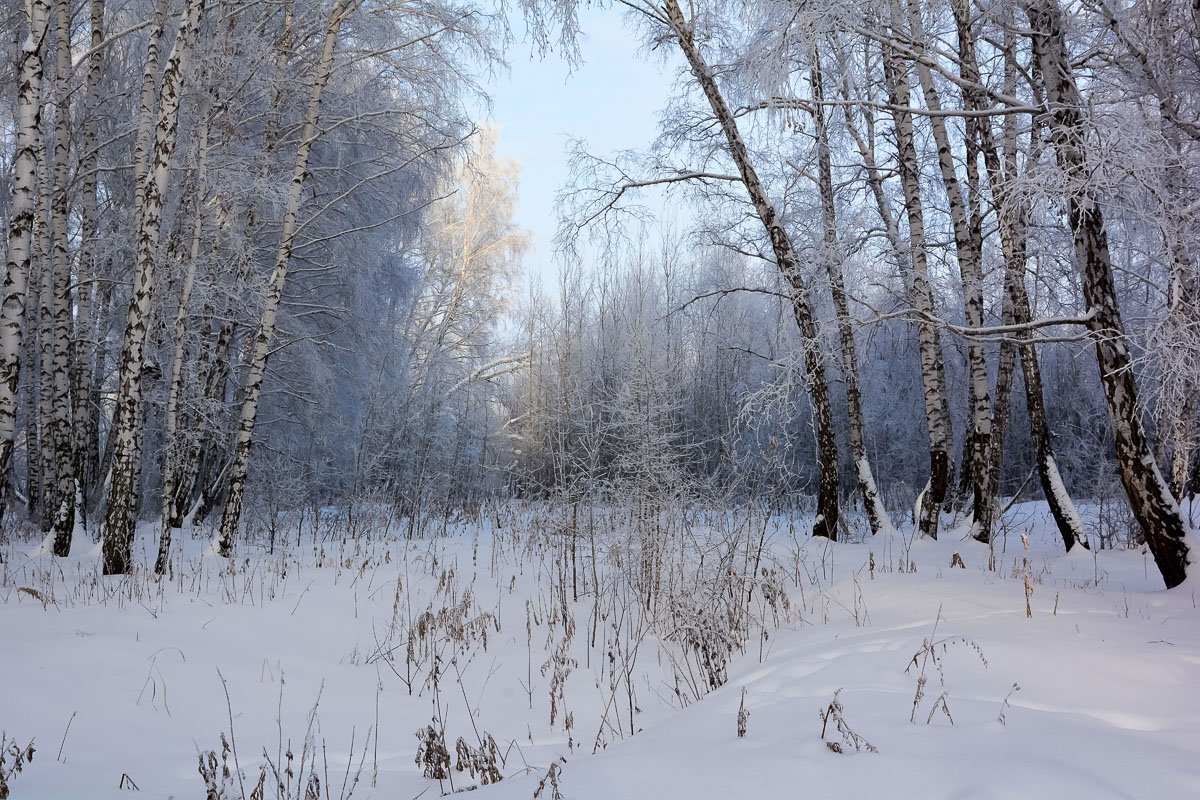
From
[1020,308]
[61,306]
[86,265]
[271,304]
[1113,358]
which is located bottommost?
[1113,358]

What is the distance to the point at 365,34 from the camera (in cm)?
943

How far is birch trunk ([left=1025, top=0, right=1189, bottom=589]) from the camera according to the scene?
4.99m

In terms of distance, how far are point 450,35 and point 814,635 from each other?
8116mm

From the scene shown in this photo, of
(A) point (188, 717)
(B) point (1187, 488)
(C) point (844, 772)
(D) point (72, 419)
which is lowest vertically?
(A) point (188, 717)

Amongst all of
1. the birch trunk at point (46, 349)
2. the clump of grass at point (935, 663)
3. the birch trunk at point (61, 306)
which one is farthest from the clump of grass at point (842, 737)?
the birch trunk at point (46, 349)

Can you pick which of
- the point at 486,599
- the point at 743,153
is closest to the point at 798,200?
the point at 743,153

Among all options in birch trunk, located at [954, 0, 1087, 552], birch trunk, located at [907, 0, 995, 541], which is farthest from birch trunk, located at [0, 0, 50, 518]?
birch trunk, located at [907, 0, 995, 541]

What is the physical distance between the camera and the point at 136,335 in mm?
7070

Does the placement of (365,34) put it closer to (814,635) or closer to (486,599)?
Answer: (486,599)

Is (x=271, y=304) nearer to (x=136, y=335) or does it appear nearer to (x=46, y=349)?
(x=136, y=335)

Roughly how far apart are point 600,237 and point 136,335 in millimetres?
5469

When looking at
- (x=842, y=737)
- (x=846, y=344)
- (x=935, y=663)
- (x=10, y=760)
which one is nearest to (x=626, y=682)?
(x=935, y=663)

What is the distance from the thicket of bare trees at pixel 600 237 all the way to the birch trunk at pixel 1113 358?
0.03m

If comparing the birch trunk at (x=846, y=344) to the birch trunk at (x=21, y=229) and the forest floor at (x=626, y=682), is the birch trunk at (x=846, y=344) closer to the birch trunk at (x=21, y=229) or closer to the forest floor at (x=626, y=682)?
the forest floor at (x=626, y=682)
